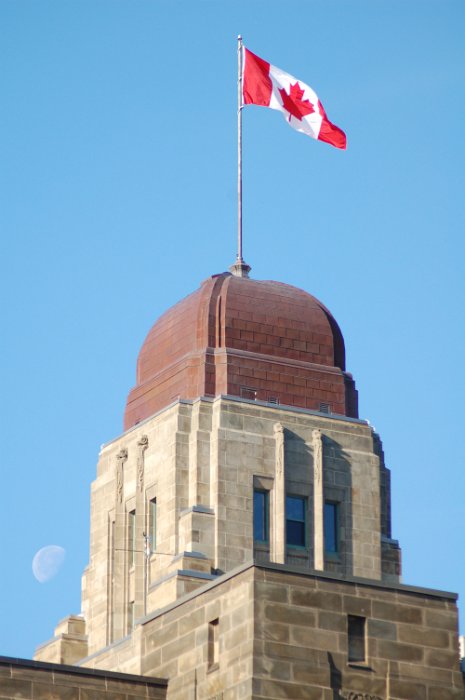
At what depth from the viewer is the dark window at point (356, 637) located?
203 feet

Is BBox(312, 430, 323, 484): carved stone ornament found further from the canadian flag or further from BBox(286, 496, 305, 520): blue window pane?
the canadian flag

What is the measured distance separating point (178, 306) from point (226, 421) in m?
6.55

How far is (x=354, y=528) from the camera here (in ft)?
266

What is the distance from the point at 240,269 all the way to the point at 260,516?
446 inches

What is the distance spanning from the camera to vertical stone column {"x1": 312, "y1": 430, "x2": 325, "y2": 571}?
261ft

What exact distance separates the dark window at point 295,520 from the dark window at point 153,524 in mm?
4522

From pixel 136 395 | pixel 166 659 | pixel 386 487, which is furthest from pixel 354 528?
pixel 166 659

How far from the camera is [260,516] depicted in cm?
7944

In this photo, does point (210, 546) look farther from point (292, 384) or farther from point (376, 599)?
point (376, 599)

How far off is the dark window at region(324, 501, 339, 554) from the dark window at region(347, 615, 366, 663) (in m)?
18.2

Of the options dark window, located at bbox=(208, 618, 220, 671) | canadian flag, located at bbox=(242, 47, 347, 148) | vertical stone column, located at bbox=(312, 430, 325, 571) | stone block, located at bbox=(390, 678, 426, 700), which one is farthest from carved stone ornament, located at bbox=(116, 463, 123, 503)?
stone block, located at bbox=(390, 678, 426, 700)

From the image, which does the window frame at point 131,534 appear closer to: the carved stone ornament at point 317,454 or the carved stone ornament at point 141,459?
the carved stone ornament at point 141,459

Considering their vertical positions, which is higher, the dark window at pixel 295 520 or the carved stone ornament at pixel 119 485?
the carved stone ornament at pixel 119 485

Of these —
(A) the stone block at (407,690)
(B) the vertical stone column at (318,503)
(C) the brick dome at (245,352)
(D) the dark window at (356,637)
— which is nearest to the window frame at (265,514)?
(B) the vertical stone column at (318,503)
